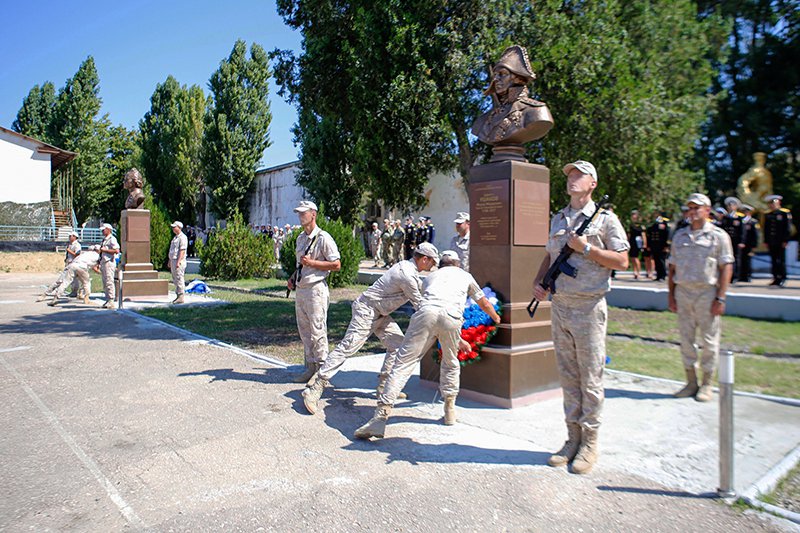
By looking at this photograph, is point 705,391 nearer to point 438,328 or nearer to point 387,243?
point 438,328

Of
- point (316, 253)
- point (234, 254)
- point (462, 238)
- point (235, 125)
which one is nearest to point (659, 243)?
point (462, 238)

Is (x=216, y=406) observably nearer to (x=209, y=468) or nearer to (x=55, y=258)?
(x=209, y=468)

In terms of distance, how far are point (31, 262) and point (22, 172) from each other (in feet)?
40.4

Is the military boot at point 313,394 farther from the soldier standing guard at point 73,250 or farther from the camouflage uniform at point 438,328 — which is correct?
the soldier standing guard at point 73,250

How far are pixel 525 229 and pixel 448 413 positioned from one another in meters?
2.26

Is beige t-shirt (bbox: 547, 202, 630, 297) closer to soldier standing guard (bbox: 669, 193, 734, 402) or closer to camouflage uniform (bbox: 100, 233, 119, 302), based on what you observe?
soldier standing guard (bbox: 669, 193, 734, 402)

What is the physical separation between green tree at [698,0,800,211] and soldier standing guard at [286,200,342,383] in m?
28.9

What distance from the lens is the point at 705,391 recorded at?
623cm

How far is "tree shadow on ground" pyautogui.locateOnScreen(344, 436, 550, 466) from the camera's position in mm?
4535

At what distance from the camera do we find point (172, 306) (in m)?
14.7

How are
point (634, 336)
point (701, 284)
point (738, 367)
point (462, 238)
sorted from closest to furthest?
point (701, 284) < point (738, 367) < point (462, 238) < point (634, 336)

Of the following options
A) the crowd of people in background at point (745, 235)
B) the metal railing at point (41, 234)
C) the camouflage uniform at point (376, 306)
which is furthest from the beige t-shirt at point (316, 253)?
the metal railing at point (41, 234)

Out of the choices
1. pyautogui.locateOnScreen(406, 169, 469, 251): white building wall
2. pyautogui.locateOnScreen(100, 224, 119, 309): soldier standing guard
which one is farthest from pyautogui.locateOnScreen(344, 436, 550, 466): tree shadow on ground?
pyautogui.locateOnScreen(406, 169, 469, 251): white building wall

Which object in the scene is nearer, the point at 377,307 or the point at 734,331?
the point at 377,307
